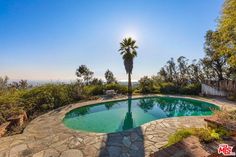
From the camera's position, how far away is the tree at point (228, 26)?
7367mm

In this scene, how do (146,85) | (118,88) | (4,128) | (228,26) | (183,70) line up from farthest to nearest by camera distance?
(183,70)
(146,85)
(118,88)
(228,26)
(4,128)

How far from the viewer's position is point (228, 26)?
7906mm

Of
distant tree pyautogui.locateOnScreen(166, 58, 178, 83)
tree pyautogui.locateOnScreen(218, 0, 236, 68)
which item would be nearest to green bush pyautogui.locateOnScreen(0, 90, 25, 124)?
tree pyautogui.locateOnScreen(218, 0, 236, 68)

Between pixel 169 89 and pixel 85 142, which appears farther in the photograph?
pixel 169 89

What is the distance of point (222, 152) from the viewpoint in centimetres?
236

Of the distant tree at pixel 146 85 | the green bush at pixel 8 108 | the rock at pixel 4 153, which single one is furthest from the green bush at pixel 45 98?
the distant tree at pixel 146 85

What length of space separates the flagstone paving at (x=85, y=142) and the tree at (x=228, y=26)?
13.3 ft

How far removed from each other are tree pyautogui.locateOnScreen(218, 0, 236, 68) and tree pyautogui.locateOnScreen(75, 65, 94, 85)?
21102 millimetres

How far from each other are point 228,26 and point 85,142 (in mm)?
7896

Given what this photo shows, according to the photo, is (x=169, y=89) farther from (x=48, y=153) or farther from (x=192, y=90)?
(x=48, y=153)

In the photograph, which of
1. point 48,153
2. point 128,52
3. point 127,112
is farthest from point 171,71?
point 48,153

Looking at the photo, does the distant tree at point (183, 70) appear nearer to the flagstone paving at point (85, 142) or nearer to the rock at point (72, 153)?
the flagstone paving at point (85, 142)

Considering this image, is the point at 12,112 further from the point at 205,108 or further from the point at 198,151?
the point at 205,108

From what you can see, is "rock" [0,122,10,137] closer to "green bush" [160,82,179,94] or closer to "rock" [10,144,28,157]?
"rock" [10,144,28,157]
